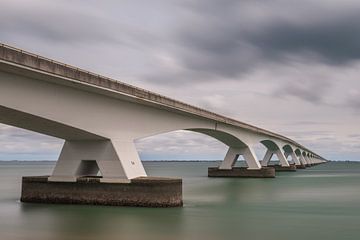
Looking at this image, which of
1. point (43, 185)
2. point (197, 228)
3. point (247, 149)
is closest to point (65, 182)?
point (43, 185)

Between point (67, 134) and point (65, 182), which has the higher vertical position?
point (67, 134)

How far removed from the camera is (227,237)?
68.2 feet

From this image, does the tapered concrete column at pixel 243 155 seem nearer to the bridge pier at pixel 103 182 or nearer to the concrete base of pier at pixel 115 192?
the bridge pier at pixel 103 182

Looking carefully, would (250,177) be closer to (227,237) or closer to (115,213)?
(115,213)

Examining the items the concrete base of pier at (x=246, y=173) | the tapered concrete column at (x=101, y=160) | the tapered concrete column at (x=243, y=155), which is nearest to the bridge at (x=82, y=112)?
the tapered concrete column at (x=101, y=160)

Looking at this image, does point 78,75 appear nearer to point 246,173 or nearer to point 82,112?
point 82,112

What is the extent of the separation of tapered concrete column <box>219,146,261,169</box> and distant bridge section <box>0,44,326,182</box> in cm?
3284

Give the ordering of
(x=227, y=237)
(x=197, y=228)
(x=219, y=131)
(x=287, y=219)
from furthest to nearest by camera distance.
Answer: (x=219, y=131), (x=287, y=219), (x=197, y=228), (x=227, y=237)

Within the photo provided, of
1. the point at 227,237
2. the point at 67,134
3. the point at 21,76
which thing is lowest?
the point at 227,237

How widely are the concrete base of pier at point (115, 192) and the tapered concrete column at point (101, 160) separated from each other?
→ 1.61ft

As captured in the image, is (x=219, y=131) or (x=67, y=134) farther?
(x=219, y=131)

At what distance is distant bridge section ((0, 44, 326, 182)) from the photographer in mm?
24344

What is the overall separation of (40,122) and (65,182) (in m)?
5.29

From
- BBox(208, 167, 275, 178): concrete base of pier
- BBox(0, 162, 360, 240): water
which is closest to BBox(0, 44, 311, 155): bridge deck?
BBox(0, 162, 360, 240): water
